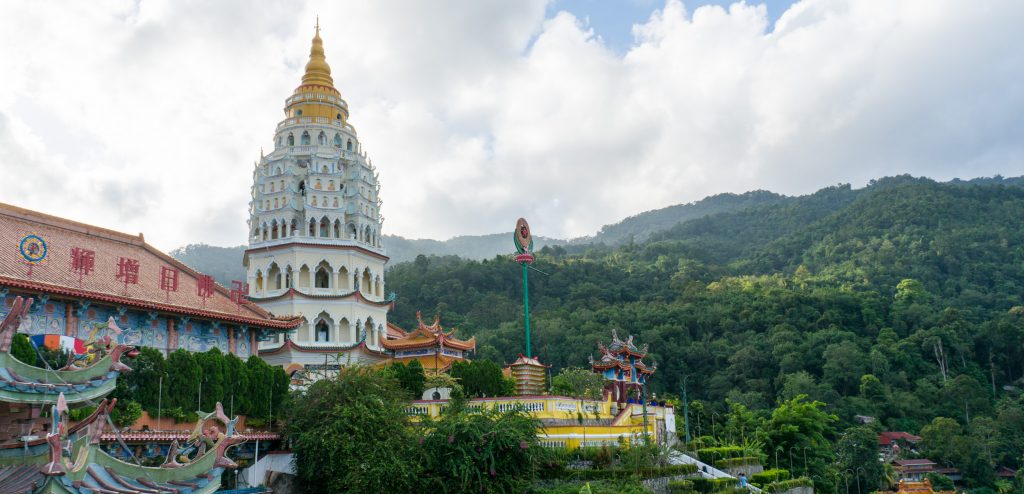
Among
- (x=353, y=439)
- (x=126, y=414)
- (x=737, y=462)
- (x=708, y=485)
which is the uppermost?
(x=126, y=414)

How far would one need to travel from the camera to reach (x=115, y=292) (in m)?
27.6

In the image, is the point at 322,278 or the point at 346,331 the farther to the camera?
the point at 322,278

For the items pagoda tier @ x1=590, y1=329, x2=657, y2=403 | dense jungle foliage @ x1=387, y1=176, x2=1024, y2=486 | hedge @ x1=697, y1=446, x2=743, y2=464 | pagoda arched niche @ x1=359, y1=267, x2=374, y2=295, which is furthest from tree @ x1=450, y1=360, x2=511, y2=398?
dense jungle foliage @ x1=387, y1=176, x2=1024, y2=486

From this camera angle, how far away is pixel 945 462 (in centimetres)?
6022

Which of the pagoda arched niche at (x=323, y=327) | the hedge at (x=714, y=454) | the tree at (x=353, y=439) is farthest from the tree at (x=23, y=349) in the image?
the hedge at (x=714, y=454)

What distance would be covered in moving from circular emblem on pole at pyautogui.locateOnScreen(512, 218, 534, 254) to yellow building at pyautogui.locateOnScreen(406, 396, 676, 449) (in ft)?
29.3

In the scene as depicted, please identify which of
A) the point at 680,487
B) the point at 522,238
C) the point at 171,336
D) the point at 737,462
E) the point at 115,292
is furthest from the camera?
the point at 522,238

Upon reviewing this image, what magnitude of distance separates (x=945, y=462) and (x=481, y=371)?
129 ft

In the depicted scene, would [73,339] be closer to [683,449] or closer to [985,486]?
[683,449]

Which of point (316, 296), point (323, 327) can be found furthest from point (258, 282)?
point (323, 327)

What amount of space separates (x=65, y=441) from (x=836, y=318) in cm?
7444

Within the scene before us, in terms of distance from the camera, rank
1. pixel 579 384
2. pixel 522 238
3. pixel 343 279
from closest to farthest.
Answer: pixel 522 238, pixel 343 279, pixel 579 384

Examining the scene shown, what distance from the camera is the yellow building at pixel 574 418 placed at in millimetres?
29391

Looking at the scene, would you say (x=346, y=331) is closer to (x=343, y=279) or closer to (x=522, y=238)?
(x=343, y=279)
